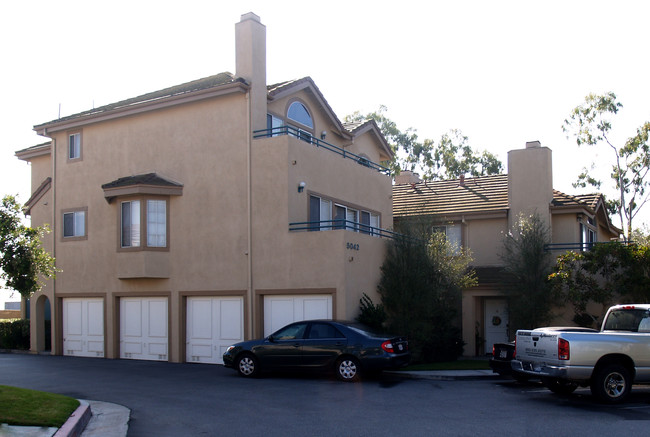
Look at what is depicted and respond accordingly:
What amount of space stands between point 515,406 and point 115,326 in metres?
14.6

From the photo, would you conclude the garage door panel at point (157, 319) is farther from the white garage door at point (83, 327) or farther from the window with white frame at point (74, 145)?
the window with white frame at point (74, 145)

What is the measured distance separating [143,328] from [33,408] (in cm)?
1134

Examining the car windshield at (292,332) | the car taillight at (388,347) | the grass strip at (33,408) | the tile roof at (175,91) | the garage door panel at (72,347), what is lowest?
the garage door panel at (72,347)

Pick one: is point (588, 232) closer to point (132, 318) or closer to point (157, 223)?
point (157, 223)

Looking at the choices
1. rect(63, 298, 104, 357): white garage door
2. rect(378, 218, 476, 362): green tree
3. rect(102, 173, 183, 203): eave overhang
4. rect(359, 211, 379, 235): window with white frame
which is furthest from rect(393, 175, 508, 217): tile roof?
rect(63, 298, 104, 357): white garage door

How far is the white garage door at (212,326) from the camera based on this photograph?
19938 millimetres

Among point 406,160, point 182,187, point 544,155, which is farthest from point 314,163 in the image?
point 406,160

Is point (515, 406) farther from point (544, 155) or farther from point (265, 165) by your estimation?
point (544, 155)

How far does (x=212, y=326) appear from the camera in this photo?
20438 millimetres

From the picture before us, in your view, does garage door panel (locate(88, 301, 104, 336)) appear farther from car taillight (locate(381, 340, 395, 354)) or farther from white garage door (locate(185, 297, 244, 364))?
car taillight (locate(381, 340, 395, 354))

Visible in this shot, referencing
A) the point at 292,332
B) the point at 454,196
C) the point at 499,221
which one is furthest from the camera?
the point at 454,196

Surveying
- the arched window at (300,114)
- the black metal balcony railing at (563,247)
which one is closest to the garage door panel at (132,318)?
the arched window at (300,114)

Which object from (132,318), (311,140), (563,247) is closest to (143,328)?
(132,318)

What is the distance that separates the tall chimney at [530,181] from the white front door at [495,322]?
304 centimetres
